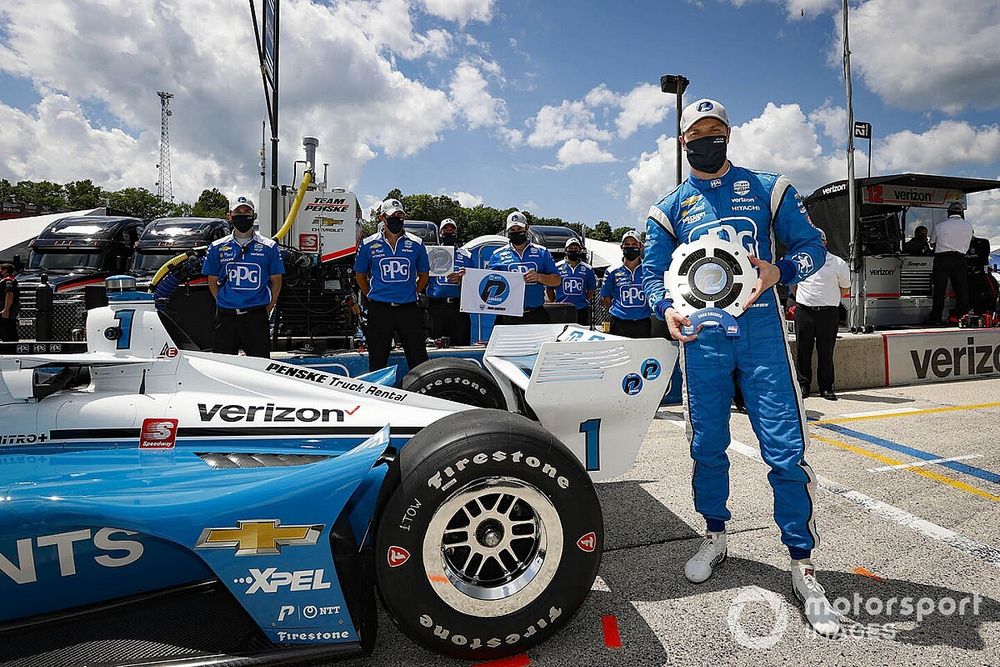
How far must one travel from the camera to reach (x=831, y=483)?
13.0 ft

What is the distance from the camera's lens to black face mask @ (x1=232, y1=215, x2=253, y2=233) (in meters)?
5.26

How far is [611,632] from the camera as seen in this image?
7.43ft

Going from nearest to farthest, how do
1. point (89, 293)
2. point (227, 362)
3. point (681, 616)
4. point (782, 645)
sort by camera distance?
point (782, 645), point (681, 616), point (227, 362), point (89, 293)

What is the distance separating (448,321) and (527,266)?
2.17 metres

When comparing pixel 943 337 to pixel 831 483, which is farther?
pixel 943 337

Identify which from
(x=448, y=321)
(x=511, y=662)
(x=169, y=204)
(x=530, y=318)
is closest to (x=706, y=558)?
(x=511, y=662)

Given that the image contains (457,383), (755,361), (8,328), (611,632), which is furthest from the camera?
(8,328)

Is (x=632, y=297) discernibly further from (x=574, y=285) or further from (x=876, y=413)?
(x=876, y=413)

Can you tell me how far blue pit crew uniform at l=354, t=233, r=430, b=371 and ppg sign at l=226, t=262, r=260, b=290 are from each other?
3.28 feet

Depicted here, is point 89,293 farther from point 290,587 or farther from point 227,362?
point 290,587

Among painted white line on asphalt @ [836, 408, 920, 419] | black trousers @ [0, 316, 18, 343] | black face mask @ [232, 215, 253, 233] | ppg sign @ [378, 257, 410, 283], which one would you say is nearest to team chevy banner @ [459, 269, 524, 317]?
ppg sign @ [378, 257, 410, 283]

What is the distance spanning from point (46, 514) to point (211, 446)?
569mm

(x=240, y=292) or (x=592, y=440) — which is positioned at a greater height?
(x=240, y=292)

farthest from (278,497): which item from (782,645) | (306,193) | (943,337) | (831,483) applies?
(943,337)
